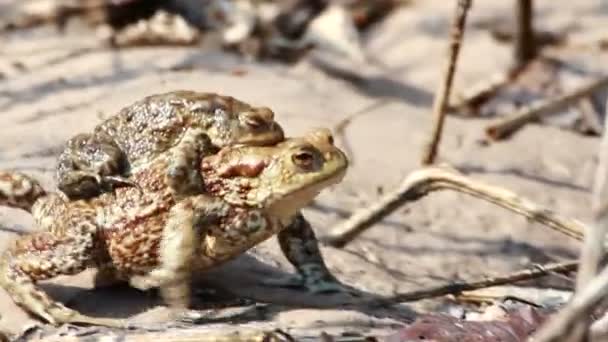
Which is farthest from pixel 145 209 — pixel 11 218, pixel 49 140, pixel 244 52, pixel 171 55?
pixel 244 52

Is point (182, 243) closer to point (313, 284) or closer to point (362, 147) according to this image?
point (313, 284)

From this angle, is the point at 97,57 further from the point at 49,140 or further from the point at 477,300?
the point at 477,300

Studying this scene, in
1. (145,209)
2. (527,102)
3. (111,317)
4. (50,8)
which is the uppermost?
(50,8)

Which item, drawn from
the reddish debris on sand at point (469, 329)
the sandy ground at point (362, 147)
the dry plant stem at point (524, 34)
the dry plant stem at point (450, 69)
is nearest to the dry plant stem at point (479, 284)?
the sandy ground at point (362, 147)

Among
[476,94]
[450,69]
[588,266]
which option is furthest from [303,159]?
[476,94]

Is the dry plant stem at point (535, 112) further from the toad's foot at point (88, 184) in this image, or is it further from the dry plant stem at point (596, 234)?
the dry plant stem at point (596, 234)

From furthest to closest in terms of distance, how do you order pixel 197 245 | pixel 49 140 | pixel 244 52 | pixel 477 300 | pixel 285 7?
pixel 285 7 < pixel 244 52 < pixel 49 140 < pixel 477 300 < pixel 197 245

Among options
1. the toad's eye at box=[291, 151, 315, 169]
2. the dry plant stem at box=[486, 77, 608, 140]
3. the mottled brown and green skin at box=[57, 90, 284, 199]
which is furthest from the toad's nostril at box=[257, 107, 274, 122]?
the dry plant stem at box=[486, 77, 608, 140]
